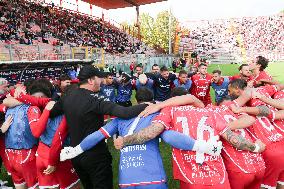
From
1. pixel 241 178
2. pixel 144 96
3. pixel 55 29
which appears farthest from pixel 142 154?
pixel 55 29

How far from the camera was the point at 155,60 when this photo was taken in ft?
124

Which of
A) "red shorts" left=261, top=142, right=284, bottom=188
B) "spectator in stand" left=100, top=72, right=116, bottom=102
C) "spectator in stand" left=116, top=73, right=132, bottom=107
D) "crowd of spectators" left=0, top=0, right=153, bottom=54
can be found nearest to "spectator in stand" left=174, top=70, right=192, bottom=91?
"spectator in stand" left=116, top=73, right=132, bottom=107

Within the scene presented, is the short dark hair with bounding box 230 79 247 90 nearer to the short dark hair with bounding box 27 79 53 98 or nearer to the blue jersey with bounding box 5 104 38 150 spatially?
the short dark hair with bounding box 27 79 53 98

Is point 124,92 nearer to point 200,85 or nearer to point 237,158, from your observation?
point 200,85

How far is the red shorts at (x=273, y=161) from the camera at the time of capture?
420cm

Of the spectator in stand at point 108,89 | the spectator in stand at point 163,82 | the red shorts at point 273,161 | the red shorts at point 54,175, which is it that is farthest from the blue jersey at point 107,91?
the red shorts at point 273,161

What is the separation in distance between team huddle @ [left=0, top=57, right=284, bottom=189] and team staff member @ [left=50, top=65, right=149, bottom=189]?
0.01 m

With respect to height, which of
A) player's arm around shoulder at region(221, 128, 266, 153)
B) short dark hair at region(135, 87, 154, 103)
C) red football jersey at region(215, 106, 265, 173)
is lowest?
red football jersey at region(215, 106, 265, 173)

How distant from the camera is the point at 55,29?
116 ft

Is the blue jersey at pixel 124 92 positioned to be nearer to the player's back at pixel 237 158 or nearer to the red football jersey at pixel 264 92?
the red football jersey at pixel 264 92

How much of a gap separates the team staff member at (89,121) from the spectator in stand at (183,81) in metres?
5.54

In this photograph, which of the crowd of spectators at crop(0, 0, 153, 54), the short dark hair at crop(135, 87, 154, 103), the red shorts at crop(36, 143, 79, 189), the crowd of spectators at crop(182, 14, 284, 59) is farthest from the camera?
the crowd of spectators at crop(182, 14, 284, 59)

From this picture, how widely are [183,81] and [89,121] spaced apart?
19.0 feet

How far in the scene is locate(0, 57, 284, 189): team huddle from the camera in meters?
3.35
